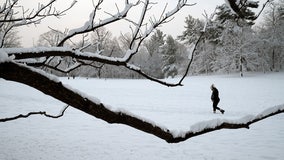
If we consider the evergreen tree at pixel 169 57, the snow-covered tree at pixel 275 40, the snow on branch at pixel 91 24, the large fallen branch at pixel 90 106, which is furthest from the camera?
the evergreen tree at pixel 169 57

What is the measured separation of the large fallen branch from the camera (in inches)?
56.2

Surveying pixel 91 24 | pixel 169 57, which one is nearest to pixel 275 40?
pixel 169 57

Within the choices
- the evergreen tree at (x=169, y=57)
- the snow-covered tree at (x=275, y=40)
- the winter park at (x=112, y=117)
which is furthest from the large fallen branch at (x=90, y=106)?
the evergreen tree at (x=169, y=57)

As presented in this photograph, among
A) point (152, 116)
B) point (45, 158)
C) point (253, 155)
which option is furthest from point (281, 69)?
point (45, 158)

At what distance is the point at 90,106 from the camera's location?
1.62 meters

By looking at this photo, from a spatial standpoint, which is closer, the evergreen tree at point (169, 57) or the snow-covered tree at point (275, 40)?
the snow-covered tree at point (275, 40)

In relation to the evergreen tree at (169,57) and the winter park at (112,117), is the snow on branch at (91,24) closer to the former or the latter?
the winter park at (112,117)

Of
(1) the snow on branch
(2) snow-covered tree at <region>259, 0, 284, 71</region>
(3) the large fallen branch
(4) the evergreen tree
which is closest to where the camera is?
(3) the large fallen branch

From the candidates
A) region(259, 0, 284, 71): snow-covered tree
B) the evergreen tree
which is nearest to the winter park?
region(259, 0, 284, 71): snow-covered tree

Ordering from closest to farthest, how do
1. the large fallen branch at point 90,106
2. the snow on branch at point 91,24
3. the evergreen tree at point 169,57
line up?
the large fallen branch at point 90,106, the snow on branch at point 91,24, the evergreen tree at point 169,57

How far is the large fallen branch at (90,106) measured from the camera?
1427 millimetres

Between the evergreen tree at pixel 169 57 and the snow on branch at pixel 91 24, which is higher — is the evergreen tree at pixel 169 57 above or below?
above

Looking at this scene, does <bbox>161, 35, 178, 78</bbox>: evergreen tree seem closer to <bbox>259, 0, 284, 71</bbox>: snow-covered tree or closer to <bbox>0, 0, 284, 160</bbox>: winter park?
<bbox>259, 0, 284, 71</bbox>: snow-covered tree

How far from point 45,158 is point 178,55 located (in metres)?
54.2
